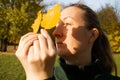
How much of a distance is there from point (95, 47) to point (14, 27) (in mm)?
29182

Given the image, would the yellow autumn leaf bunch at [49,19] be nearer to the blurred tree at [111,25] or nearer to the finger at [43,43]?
the finger at [43,43]

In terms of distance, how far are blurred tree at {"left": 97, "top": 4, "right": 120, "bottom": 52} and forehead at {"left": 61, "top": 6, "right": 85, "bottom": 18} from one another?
33.2 meters

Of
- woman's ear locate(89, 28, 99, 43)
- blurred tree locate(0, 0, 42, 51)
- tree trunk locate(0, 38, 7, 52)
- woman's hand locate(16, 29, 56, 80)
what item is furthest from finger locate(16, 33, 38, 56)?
tree trunk locate(0, 38, 7, 52)

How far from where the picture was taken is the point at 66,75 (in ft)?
7.09

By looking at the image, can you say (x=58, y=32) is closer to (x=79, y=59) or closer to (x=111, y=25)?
(x=79, y=59)

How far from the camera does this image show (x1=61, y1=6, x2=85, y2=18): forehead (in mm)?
2124

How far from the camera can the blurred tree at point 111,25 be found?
3566cm

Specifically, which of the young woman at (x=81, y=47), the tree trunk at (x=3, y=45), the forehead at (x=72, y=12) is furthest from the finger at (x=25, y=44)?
the tree trunk at (x=3, y=45)

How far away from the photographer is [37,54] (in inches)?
58.3

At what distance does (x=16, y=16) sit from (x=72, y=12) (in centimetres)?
2837

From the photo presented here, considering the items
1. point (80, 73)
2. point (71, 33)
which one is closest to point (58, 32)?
point (71, 33)

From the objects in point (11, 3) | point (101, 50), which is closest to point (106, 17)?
point (11, 3)

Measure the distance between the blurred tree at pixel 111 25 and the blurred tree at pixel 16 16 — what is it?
7.72 metres

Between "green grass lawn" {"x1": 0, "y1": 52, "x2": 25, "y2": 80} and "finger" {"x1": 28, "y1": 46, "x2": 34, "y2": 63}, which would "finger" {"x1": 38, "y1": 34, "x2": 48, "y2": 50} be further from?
"green grass lawn" {"x1": 0, "y1": 52, "x2": 25, "y2": 80}
